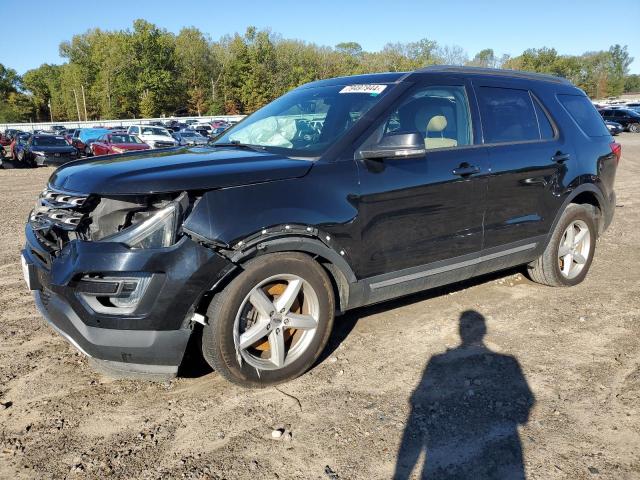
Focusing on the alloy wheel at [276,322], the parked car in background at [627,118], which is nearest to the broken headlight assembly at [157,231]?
the alloy wheel at [276,322]

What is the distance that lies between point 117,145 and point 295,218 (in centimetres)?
2247

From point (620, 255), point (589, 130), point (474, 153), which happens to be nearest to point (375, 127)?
point (474, 153)

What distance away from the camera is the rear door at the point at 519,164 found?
4.23 m

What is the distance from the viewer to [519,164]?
4344 mm

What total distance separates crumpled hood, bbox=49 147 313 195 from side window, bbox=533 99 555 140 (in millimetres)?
2504

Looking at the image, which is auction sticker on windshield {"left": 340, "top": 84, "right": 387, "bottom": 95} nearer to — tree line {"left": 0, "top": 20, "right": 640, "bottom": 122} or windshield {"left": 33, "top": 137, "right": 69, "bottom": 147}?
windshield {"left": 33, "top": 137, "right": 69, "bottom": 147}

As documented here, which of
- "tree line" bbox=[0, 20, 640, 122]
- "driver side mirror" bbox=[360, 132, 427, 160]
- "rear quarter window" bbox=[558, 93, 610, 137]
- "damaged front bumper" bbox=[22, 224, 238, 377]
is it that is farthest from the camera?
"tree line" bbox=[0, 20, 640, 122]

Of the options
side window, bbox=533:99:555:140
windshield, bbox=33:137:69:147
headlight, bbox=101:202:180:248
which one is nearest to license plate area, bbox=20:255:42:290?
headlight, bbox=101:202:180:248

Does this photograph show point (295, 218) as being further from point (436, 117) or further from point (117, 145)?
point (117, 145)

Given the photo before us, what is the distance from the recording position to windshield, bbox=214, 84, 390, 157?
3621 millimetres

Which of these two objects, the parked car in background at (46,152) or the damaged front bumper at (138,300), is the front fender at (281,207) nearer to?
the damaged front bumper at (138,300)

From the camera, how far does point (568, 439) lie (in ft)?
9.20

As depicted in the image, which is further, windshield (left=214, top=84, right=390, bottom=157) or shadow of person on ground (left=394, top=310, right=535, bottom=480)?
windshield (left=214, top=84, right=390, bottom=157)

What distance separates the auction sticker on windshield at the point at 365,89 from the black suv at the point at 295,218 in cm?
2
